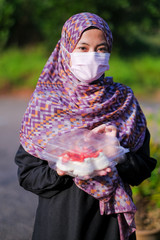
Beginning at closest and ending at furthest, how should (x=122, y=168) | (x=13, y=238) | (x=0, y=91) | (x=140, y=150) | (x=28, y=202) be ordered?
(x=122, y=168) < (x=140, y=150) < (x=13, y=238) < (x=28, y=202) < (x=0, y=91)

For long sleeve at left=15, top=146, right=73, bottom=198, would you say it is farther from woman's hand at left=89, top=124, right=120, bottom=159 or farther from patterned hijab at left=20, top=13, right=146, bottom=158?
woman's hand at left=89, top=124, right=120, bottom=159

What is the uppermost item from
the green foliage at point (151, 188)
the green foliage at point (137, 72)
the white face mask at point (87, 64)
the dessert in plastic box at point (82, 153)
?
the white face mask at point (87, 64)

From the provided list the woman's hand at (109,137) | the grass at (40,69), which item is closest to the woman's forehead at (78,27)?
the woman's hand at (109,137)

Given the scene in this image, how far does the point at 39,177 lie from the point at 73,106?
0.38m

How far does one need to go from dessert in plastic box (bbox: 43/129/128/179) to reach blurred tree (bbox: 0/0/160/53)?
445 inches

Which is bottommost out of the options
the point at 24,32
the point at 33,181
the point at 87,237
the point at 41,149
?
the point at 24,32

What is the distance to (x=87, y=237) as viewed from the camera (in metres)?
1.62

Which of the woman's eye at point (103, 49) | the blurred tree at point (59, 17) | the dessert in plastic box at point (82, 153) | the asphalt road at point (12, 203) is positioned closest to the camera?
the dessert in plastic box at point (82, 153)

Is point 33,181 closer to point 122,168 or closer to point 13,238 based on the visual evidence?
point 122,168

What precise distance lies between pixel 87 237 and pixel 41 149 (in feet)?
1.55

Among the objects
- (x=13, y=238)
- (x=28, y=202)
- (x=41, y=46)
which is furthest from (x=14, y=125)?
(x=41, y=46)

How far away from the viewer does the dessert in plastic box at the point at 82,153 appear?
1.39 meters

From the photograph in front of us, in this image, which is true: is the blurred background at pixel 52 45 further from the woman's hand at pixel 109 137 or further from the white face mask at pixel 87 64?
the woman's hand at pixel 109 137

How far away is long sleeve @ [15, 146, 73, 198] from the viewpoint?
1563 millimetres
